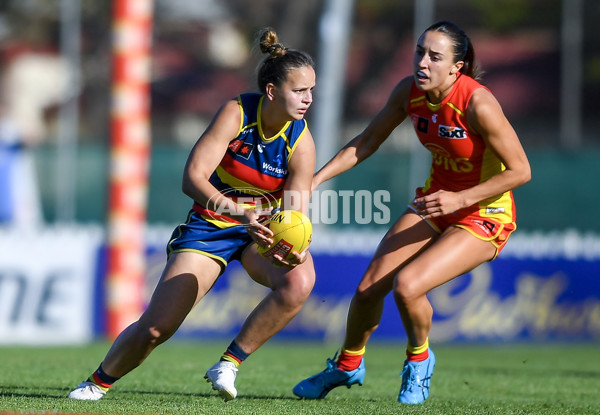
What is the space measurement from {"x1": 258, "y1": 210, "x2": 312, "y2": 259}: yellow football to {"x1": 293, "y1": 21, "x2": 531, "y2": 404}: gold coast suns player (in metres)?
0.52

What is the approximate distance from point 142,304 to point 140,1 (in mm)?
3928

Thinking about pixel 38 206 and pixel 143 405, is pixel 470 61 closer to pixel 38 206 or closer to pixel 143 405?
pixel 143 405

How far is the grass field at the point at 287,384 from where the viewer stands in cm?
574

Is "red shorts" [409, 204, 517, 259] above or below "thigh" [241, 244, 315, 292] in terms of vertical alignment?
above

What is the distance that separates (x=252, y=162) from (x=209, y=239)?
0.52 meters

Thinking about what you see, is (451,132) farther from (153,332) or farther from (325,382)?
(153,332)

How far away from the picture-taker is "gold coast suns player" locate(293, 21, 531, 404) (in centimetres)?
592

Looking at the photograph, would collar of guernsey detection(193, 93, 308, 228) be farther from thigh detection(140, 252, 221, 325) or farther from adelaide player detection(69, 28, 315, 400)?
thigh detection(140, 252, 221, 325)

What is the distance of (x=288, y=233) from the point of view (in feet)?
18.2

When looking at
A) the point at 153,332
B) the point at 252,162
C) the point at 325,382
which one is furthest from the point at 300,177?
the point at 325,382

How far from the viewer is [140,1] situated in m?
13.0

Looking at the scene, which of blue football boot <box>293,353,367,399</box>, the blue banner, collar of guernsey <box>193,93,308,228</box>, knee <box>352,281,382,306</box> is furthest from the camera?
the blue banner

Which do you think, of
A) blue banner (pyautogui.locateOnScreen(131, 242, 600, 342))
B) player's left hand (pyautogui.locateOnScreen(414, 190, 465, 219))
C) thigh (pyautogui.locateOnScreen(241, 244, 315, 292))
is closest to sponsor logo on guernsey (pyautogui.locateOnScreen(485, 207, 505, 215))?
player's left hand (pyautogui.locateOnScreen(414, 190, 465, 219))

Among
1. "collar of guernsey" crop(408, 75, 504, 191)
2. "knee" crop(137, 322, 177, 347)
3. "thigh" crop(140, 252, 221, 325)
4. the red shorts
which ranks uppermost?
"collar of guernsey" crop(408, 75, 504, 191)
